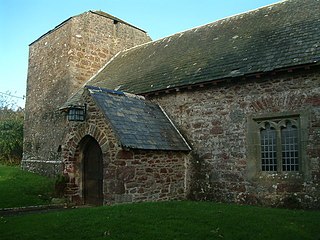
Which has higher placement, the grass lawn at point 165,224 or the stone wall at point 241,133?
the stone wall at point 241,133

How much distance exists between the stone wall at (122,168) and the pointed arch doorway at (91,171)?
166 millimetres

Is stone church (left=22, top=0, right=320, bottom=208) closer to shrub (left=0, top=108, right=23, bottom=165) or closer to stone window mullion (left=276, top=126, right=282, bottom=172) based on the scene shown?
stone window mullion (left=276, top=126, right=282, bottom=172)

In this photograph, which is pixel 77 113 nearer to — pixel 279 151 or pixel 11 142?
pixel 279 151

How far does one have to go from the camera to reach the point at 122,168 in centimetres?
1080

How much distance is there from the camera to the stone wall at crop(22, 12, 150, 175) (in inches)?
838

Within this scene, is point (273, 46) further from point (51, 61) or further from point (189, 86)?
point (51, 61)

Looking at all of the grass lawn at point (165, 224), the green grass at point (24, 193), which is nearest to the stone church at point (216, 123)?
the green grass at point (24, 193)

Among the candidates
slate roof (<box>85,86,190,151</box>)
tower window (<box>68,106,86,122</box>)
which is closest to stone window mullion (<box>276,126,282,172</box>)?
slate roof (<box>85,86,190,151</box>)

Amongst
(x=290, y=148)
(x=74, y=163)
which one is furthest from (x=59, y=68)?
(x=290, y=148)

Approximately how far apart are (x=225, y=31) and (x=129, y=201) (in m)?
9.58

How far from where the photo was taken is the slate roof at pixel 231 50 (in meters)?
11.8

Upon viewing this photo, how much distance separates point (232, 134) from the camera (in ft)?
40.5

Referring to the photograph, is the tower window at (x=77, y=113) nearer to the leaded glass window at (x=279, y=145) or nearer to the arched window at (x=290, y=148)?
the leaded glass window at (x=279, y=145)

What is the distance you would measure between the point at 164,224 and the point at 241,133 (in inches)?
227
